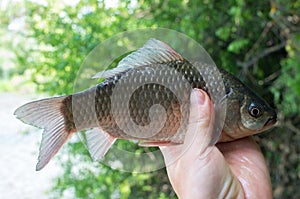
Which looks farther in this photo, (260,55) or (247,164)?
(260,55)

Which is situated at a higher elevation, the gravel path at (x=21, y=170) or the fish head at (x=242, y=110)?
the fish head at (x=242, y=110)

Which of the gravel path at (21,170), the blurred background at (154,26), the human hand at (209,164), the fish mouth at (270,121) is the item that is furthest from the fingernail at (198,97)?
the gravel path at (21,170)

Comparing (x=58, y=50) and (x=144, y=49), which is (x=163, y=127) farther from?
(x=58, y=50)

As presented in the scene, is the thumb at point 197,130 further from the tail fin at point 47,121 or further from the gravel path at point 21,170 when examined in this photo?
the gravel path at point 21,170

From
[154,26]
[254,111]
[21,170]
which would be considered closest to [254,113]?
[254,111]

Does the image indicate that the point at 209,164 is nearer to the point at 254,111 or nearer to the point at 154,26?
the point at 254,111

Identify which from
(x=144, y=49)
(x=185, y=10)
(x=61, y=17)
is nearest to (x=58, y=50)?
(x=61, y=17)

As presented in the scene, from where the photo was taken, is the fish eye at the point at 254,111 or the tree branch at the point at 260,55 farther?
the tree branch at the point at 260,55

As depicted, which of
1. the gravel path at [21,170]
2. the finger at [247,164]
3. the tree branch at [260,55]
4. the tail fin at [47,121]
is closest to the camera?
the tail fin at [47,121]
